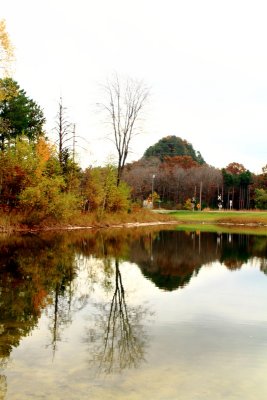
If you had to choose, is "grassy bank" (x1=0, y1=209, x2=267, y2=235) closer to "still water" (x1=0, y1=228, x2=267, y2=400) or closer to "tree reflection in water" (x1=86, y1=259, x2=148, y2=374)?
"still water" (x1=0, y1=228, x2=267, y2=400)

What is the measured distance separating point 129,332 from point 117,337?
1.25 ft

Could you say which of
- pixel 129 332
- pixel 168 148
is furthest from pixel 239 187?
pixel 129 332

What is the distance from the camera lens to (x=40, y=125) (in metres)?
49.9

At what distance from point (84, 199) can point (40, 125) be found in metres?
12.6

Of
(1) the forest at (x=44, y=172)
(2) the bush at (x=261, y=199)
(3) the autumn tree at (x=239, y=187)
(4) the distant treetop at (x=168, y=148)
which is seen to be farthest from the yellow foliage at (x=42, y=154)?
(4) the distant treetop at (x=168, y=148)

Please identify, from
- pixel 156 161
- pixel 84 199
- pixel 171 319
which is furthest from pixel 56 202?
pixel 156 161

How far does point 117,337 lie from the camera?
7.69m

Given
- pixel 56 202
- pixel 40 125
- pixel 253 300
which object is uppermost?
pixel 40 125

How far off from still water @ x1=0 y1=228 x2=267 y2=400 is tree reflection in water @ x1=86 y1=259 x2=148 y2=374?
0.02 m

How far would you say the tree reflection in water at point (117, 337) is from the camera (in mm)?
6461

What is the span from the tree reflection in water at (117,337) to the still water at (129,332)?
2 cm

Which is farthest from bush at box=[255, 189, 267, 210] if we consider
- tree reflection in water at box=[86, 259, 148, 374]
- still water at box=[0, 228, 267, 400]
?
tree reflection in water at box=[86, 259, 148, 374]

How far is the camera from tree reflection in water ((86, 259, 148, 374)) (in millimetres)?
6461

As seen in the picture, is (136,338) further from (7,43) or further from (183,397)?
(7,43)
